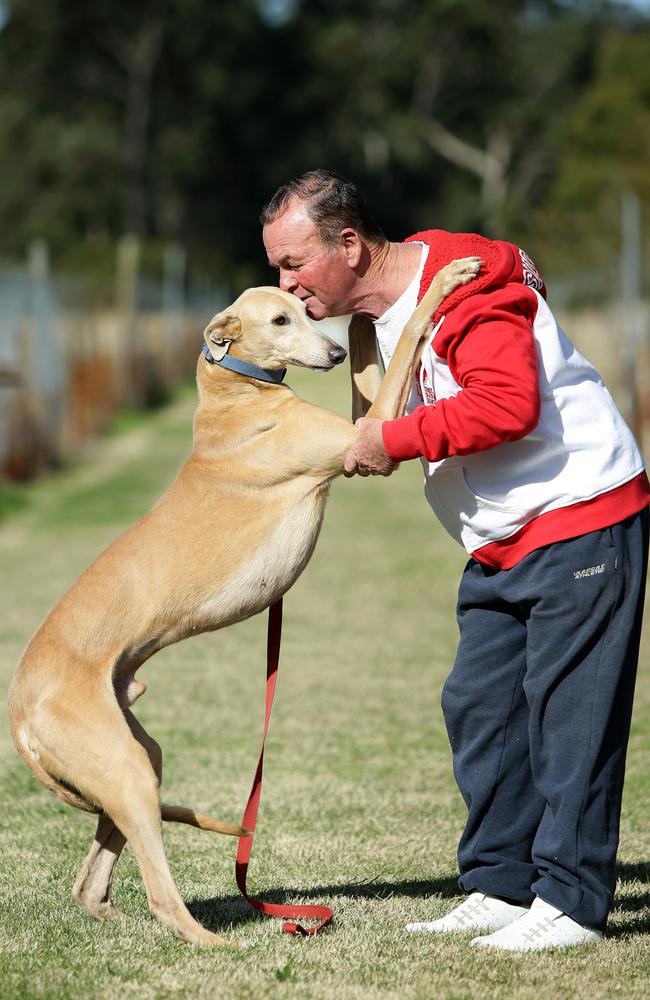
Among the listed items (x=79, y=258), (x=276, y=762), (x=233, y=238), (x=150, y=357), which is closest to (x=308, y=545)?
(x=276, y=762)

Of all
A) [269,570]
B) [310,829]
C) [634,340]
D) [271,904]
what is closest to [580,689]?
[269,570]

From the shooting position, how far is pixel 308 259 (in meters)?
3.89

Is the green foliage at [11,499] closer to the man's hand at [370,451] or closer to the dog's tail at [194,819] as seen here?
the dog's tail at [194,819]

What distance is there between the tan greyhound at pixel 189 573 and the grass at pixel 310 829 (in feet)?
0.80

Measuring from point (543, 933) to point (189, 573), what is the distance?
4.72 ft

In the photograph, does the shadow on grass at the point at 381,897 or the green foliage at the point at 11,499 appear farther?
the green foliage at the point at 11,499

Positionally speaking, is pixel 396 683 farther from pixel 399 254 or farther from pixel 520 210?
pixel 520 210

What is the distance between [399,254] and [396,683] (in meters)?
4.25

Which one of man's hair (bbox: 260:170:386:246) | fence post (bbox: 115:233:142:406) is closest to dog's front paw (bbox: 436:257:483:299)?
man's hair (bbox: 260:170:386:246)

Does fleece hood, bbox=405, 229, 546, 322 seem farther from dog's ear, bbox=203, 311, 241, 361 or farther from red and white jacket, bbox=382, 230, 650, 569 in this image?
dog's ear, bbox=203, 311, 241, 361

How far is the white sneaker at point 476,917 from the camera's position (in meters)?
4.04

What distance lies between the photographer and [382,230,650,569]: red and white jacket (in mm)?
3535

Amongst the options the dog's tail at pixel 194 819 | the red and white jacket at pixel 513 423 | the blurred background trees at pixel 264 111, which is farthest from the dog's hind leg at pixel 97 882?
the blurred background trees at pixel 264 111

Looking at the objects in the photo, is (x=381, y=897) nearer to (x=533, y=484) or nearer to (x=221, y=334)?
(x=533, y=484)
